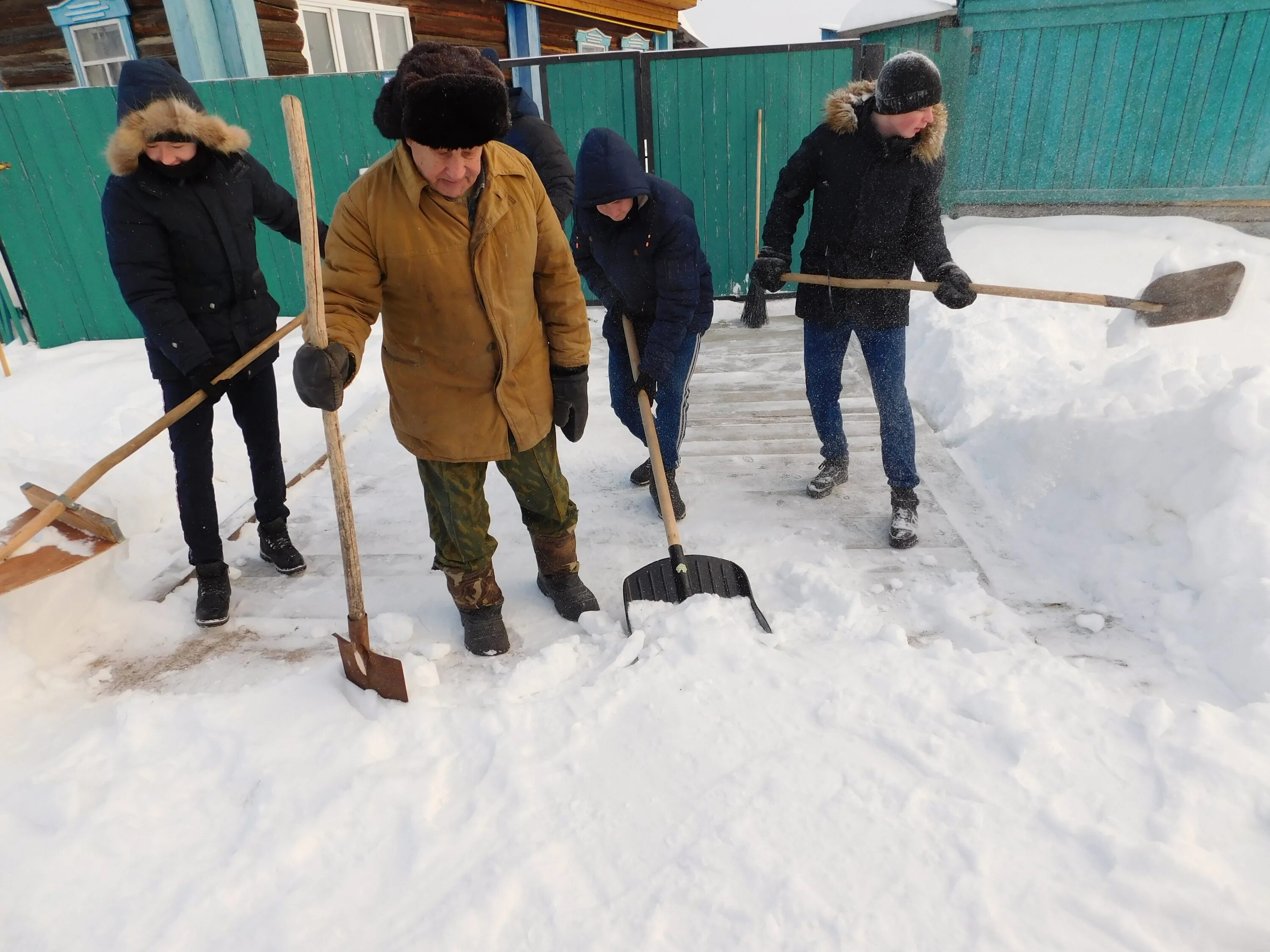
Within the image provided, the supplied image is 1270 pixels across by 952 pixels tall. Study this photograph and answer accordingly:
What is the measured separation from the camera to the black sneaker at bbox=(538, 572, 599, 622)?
2.66 metres

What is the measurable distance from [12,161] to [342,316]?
619cm

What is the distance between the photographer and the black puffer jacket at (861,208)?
8.88 feet

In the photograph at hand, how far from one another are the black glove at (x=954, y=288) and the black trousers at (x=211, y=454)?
101 inches

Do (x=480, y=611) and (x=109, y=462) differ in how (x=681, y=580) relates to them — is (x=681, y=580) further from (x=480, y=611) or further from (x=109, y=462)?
(x=109, y=462)

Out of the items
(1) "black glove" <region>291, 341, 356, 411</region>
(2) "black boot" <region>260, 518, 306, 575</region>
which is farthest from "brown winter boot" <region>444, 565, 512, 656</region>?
(2) "black boot" <region>260, 518, 306, 575</region>

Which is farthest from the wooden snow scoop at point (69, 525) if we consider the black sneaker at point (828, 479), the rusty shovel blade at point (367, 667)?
the black sneaker at point (828, 479)

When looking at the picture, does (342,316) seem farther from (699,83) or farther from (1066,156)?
(1066,156)

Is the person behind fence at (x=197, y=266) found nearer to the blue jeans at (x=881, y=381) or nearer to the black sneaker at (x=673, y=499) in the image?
the black sneaker at (x=673, y=499)

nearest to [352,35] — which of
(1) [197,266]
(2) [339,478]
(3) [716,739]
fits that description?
(1) [197,266]

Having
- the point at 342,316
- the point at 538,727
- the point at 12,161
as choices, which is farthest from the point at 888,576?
the point at 12,161

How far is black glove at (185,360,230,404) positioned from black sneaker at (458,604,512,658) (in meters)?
1.13

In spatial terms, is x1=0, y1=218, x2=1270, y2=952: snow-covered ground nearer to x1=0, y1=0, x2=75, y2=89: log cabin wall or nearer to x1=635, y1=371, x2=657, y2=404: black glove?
x1=635, y1=371, x2=657, y2=404: black glove

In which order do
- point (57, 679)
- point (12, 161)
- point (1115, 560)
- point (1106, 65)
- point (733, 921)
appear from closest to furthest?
point (733, 921) < point (57, 679) < point (1115, 560) < point (12, 161) < point (1106, 65)

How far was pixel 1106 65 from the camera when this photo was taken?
6.70 metres
